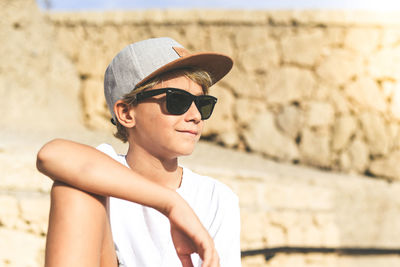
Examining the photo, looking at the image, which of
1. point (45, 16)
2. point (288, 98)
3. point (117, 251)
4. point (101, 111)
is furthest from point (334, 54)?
point (117, 251)

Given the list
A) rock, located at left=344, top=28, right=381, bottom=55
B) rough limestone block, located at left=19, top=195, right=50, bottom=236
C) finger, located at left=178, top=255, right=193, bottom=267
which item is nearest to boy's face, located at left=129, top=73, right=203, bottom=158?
finger, located at left=178, top=255, right=193, bottom=267

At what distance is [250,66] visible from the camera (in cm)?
530

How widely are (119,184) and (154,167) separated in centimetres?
35

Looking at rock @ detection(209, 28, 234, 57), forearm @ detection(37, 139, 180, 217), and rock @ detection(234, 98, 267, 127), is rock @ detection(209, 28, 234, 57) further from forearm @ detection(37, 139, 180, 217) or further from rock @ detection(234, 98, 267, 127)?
forearm @ detection(37, 139, 180, 217)

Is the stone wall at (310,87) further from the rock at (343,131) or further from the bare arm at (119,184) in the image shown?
the bare arm at (119,184)

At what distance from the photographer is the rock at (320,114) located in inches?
200

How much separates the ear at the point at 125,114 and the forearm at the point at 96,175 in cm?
33

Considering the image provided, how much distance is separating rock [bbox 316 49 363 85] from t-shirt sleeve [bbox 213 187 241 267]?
3847 millimetres

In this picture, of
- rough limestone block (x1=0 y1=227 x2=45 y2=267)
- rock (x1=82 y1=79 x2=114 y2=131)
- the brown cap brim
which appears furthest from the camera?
rock (x1=82 y1=79 x2=114 y2=131)

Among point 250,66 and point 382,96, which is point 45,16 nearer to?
point 250,66

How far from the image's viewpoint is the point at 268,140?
5160 mm

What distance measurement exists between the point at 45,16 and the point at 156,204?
201 inches

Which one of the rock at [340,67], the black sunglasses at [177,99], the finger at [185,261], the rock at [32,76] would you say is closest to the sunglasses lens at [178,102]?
the black sunglasses at [177,99]

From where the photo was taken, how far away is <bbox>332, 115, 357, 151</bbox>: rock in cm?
505
